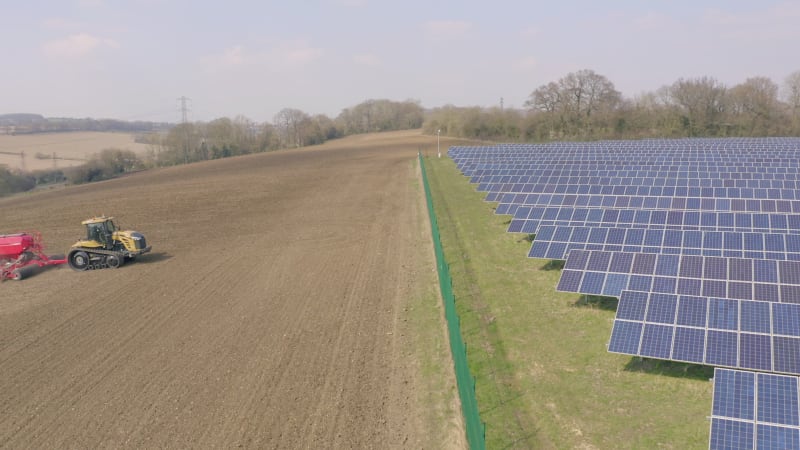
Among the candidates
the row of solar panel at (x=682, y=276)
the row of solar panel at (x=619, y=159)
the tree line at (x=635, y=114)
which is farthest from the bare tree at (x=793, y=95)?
the row of solar panel at (x=682, y=276)

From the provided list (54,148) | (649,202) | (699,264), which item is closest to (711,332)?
(699,264)

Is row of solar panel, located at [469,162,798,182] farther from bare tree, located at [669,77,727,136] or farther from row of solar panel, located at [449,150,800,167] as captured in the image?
bare tree, located at [669,77,727,136]

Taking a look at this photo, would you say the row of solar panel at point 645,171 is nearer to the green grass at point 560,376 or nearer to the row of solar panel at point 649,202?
the row of solar panel at point 649,202

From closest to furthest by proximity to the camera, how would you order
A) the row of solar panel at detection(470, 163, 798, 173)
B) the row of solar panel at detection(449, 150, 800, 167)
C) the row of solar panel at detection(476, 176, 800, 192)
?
the row of solar panel at detection(476, 176, 800, 192), the row of solar panel at detection(470, 163, 798, 173), the row of solar panel at detection(449, 150, 800, 167)

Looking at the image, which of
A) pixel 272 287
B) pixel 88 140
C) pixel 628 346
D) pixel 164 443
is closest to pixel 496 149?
pixel 272 287

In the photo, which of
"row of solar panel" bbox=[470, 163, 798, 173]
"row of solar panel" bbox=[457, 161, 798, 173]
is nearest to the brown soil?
"row of solar panel" bbox=[470, 163, 798, 173]
